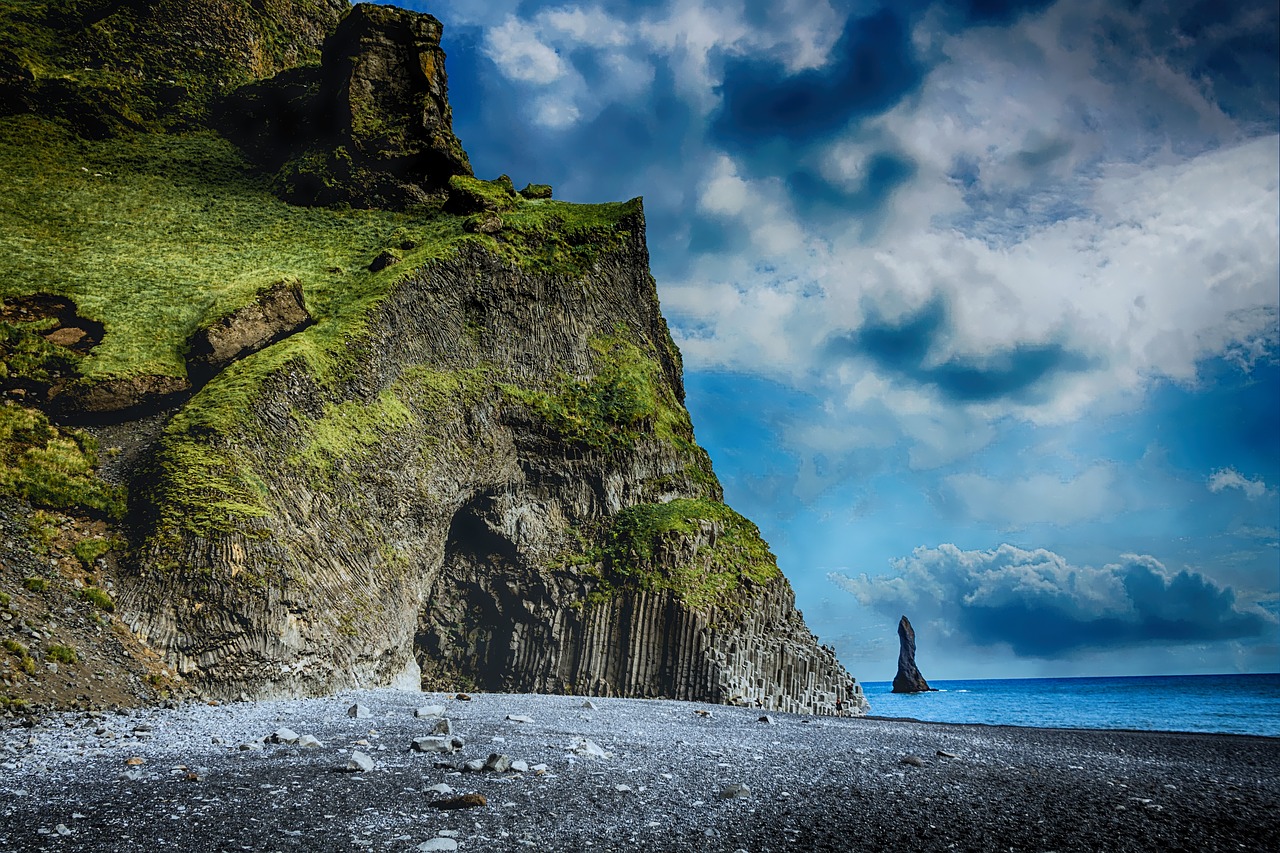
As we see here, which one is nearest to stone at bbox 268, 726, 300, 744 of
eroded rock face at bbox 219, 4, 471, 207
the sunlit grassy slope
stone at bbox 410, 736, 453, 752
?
stone at bbox 410, 736, 453, 752

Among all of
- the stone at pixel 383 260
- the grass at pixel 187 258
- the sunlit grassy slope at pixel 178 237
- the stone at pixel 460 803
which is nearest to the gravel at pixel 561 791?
the stone at pixel 460 803

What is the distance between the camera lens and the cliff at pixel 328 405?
18.8m

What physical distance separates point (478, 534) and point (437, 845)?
26.8 meters

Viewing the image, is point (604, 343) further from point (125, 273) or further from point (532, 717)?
point (532, 717)

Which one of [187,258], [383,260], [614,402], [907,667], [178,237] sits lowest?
[907,667]

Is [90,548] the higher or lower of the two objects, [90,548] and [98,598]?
the higher

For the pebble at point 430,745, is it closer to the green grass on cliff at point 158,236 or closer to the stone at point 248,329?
the green grass on cliff at point 158,236

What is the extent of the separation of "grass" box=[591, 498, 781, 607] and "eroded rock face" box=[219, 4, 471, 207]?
22901 millimetres

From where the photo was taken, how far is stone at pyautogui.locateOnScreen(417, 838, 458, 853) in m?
6.45

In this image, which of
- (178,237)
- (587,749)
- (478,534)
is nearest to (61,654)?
(587,749)

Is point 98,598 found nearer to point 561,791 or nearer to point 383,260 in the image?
point 561,791

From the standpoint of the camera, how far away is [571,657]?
101ft

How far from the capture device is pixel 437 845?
21.4ft

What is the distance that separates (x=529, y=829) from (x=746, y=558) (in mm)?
28833
